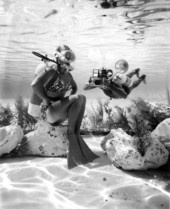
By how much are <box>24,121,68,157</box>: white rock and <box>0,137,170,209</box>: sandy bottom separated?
0.45 metres

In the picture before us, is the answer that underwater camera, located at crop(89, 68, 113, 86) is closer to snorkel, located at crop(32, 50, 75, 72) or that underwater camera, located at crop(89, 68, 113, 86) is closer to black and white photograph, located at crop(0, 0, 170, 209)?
black and white photograph, located at crop(0, 0, 170, 209)

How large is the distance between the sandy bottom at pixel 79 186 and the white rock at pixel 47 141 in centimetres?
45

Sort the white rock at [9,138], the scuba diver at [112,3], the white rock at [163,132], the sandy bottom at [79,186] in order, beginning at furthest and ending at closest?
1. the scuba diver at [112,3]
2. the white rock at [163,132]
3. the white rock at [9,138]
4. the sandy bottom at [79,186]

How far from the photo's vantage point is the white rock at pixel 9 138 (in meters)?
5.54

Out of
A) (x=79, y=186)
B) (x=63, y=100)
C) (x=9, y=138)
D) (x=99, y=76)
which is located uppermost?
(x=99, y=76)

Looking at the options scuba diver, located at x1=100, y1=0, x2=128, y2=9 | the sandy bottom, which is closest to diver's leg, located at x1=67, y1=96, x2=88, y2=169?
the sandy bottom

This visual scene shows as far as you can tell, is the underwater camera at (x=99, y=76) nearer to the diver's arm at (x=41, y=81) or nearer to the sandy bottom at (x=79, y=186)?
the diver's arm at (x=41, y=81)

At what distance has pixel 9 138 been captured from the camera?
18.4ft

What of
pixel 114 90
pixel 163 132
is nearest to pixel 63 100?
pixel 114 90

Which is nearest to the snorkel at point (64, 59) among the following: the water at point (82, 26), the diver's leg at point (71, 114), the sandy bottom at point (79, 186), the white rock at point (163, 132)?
the diver's leg at point (71, 114)

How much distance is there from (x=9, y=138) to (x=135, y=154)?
330 centimetres

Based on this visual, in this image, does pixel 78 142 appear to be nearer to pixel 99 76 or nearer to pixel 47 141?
pixel 47 141

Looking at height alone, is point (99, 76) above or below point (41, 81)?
above

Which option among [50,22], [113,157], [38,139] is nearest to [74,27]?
[50,22]
